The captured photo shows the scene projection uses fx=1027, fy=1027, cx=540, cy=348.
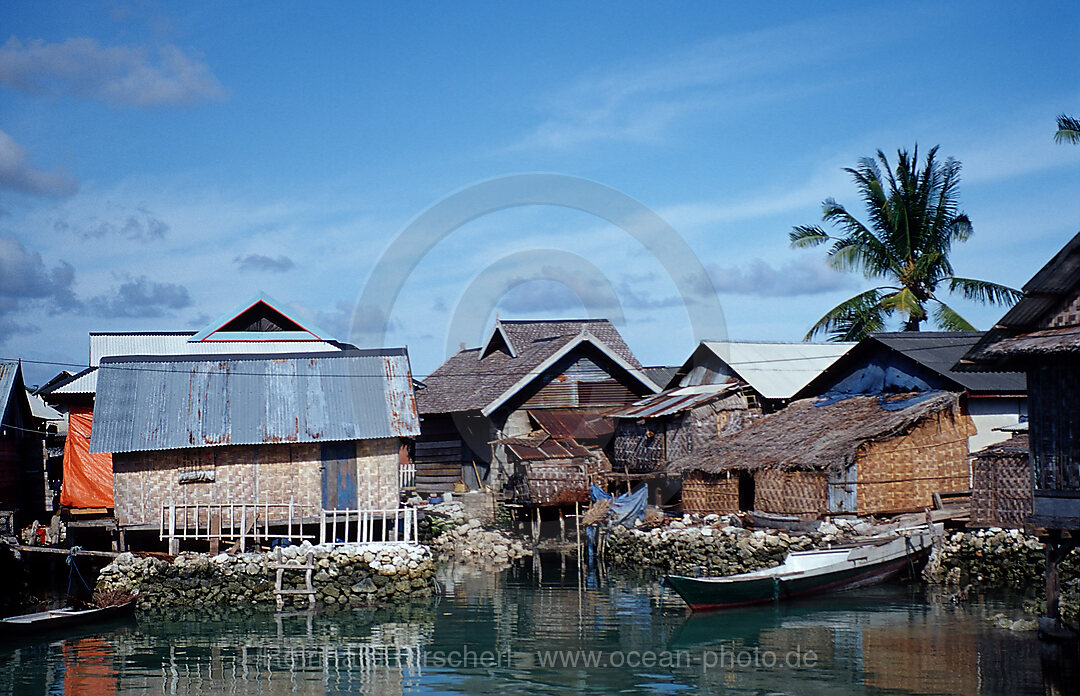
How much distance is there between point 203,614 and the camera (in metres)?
23.0

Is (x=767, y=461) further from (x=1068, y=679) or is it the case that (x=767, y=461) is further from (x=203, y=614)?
(x=203, y=614)

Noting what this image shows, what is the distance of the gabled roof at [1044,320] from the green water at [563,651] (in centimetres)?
489

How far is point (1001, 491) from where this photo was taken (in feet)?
80.0

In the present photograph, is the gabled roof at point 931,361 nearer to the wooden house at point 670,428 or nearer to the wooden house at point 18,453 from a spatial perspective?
the wooden house at point 670,428

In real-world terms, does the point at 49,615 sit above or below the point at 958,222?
below

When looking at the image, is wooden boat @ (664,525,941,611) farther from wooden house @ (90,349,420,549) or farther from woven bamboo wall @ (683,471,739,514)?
wooden house @ (90,349,420,549)

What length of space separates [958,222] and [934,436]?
11.0 m

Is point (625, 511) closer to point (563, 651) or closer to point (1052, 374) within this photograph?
point (563, 651)

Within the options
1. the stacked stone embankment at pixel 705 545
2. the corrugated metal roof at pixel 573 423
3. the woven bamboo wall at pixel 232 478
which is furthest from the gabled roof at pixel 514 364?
the woven bamboo wall at pixel 232 478

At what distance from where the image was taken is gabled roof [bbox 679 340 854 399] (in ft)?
113

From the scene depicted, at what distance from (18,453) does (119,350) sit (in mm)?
5731

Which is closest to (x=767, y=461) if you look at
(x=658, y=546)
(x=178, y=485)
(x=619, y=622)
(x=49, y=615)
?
(x=658, y=546)

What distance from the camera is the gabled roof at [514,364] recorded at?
39.3 metres

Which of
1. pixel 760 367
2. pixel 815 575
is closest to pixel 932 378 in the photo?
pixel 815 575
